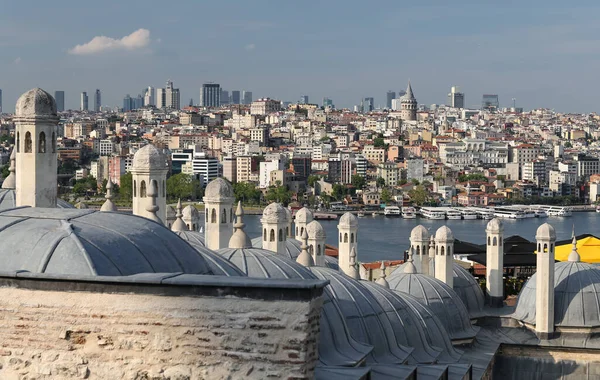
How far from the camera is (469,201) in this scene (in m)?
41.2

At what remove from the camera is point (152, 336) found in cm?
235

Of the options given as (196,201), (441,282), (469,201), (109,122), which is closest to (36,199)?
(441,282)

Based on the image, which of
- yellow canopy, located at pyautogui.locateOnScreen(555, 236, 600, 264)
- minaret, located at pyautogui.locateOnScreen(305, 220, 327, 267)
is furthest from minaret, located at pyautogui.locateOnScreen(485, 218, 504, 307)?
yellow canopy, located at pyautogui.locateOnScreen(555, 236, 600, 264)

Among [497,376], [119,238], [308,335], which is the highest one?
[119,238]

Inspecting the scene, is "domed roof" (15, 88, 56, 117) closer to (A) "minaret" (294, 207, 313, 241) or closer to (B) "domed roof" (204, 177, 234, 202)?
(B) "domed roof" (204, 177, 234, 202)

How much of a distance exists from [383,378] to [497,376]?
506 centimetres

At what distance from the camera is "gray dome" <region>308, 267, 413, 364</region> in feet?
18.0

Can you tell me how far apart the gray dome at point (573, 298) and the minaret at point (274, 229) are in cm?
268

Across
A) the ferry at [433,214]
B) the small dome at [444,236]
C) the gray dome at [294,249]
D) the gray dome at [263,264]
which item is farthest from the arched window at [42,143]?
the ferry at [433,214]

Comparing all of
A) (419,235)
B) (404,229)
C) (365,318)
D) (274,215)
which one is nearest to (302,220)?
(419,235)

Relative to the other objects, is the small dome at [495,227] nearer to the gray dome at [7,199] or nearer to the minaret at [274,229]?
the minaret at [274,229]

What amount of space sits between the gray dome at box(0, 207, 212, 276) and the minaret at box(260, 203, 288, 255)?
13.0 ft

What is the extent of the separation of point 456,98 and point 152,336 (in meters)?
113

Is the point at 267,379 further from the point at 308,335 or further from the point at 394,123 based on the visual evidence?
the point at 394,123
